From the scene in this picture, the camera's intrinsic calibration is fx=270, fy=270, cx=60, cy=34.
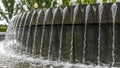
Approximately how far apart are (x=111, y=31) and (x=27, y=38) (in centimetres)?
336

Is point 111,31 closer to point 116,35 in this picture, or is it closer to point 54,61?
point 116,35

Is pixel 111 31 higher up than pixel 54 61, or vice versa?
pixel 111 31

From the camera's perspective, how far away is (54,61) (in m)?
7.97

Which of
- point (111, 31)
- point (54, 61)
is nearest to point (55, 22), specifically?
point (54, 61)

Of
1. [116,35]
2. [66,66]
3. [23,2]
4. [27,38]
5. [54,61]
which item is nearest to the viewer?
[66,66]

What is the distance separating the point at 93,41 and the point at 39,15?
220cm

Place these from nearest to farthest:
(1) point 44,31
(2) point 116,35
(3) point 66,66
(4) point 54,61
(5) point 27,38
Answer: (3) point 66,66 → (2) point 116,35 → (4) point 54,61 → (1) point 44,31 → (5) point 27,38

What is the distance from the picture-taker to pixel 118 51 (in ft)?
24.1

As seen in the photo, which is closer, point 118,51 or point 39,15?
point 118,51

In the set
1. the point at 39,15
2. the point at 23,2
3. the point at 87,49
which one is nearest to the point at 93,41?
the point at 87,49

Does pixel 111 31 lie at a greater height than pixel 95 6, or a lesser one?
lesser

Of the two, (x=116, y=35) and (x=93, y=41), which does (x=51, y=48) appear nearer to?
(x=93, y=41)

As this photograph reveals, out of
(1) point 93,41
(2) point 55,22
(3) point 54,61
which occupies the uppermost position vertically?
(2) point 55,22

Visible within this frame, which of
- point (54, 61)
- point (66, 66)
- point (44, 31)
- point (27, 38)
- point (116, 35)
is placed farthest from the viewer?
point (27, 38)
